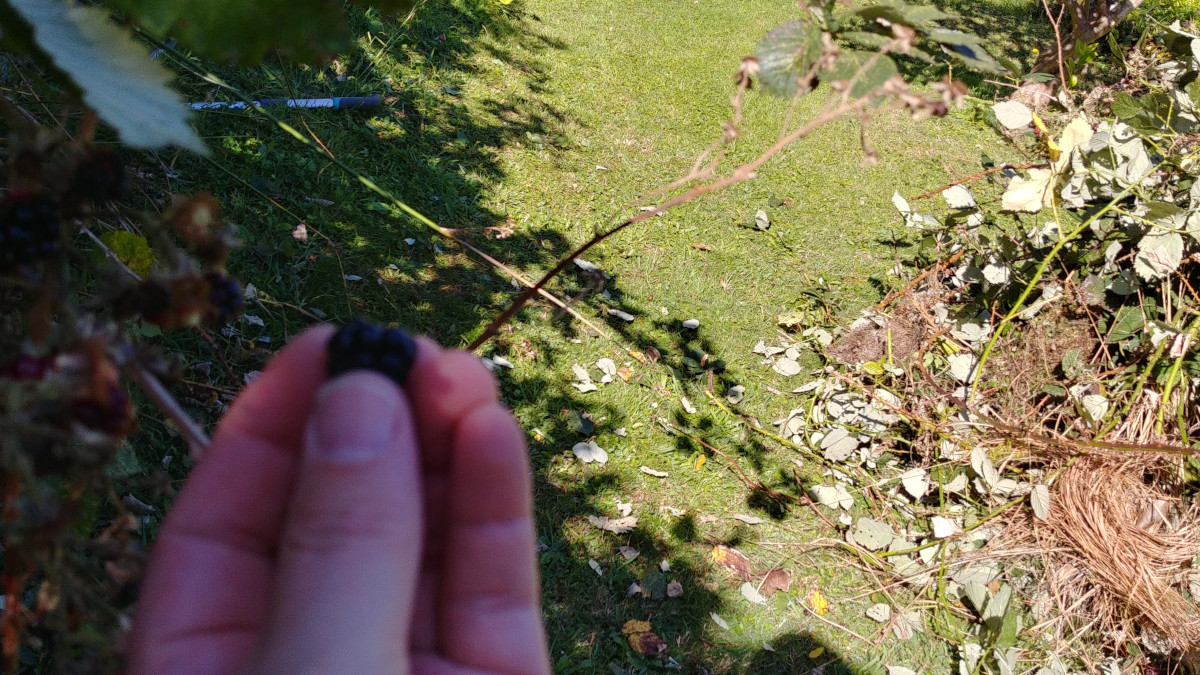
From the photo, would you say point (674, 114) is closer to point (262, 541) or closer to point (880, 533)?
point (880, 533)

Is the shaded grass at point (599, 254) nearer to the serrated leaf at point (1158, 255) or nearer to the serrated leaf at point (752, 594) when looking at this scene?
the serrated leaf at point (752, 594)

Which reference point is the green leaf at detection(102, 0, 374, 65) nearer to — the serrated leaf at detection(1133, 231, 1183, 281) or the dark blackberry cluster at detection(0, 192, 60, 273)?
the dark blackberry cluster at detection(0, 192, 60, 273)

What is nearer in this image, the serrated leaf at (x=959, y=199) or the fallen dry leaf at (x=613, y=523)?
the fallen dry leaf at (x=613, y=523)

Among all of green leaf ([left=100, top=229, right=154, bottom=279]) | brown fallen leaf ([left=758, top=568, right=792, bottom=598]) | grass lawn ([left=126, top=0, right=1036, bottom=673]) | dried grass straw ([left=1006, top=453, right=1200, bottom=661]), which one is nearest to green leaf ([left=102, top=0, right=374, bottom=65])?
green leaf ([left=100, top=229, right=154, bottom=279])

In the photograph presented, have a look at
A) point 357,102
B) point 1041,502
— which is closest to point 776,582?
point 1041,502

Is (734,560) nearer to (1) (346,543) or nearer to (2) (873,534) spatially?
(2) (873,534)

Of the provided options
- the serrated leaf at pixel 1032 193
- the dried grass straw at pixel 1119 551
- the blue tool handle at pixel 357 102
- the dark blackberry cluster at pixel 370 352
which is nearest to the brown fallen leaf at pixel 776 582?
the dried grass straw at pixel 1119 551
